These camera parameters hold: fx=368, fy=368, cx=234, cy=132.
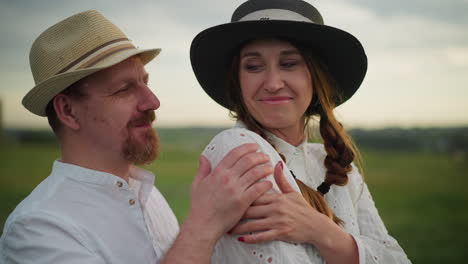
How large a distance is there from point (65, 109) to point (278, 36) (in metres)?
1.28

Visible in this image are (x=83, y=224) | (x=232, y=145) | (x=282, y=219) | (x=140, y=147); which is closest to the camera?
(x=282, y=219)

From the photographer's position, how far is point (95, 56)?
2057 millimetres

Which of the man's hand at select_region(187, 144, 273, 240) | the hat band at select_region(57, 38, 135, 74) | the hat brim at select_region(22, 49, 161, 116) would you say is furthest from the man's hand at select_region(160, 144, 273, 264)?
the hat band at select_region(57, 38, 135, 74)

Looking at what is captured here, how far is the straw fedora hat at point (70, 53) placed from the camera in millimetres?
2012

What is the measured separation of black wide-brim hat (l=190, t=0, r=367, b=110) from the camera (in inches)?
74.2

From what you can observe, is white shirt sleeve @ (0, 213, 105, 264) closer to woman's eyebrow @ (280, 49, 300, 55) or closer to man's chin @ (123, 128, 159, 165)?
man's chin @ (123, 128, 159, 165)

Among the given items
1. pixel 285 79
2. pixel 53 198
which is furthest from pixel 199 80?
pixel 53 198

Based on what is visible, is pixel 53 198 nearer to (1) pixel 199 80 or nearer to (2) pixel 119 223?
(2) pixel 119 223

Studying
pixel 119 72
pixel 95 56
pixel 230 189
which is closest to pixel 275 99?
pixel 230 189

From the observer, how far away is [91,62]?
6.73 feet

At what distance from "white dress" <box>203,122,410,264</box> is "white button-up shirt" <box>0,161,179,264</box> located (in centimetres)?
55

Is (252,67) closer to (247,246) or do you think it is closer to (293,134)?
(293,134)

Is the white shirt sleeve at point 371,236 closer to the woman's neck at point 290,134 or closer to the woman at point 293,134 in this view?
the woman at point 293,134

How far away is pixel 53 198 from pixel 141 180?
2.08ft
